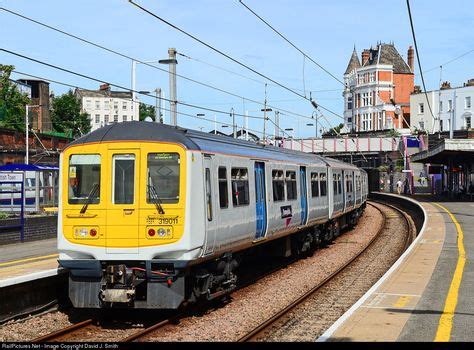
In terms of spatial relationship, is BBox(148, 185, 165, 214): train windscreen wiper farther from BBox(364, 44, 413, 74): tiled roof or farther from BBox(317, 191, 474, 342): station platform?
BBox(364, 44, 413, 74): tiled roof

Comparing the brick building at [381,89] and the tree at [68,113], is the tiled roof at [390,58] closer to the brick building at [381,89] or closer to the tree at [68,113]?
the brick building at [381,89]

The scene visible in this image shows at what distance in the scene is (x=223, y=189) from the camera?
11.4 metres

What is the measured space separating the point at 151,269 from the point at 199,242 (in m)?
0.84

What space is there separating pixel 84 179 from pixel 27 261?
495cm

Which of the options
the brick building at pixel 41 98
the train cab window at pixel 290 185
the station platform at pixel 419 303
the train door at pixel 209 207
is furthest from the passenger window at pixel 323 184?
the brick building at pixel 41 98

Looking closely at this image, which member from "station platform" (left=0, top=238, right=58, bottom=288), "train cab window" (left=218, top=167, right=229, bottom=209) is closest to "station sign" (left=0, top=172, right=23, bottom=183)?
"station platform" (left=0, top=238, right=58, bottom=288)

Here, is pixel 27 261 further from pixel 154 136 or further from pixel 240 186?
pixel 154 136

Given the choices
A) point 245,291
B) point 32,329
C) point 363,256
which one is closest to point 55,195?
point 363,256

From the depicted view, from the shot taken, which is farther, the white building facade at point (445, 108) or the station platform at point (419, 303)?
the white building facade at point (445, 108)

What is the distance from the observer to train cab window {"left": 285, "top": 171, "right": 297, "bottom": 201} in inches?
622

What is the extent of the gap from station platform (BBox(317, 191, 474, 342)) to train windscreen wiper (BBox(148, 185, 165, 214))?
3.14m

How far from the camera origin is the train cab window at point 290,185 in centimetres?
1581

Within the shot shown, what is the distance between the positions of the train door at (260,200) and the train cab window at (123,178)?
368 centimetres

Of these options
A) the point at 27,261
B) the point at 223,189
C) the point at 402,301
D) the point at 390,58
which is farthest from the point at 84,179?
the point at 390,58
